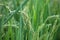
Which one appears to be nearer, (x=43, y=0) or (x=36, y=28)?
(x=36, y=28)

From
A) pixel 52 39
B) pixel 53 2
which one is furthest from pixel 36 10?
pixel 53 2

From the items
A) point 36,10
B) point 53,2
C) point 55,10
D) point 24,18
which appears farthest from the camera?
point 53,2

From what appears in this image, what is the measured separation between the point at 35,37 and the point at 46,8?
324 mm

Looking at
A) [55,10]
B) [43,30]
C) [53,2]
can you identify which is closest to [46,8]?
[43,30]

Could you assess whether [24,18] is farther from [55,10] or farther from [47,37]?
[55,10]

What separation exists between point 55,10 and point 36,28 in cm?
50

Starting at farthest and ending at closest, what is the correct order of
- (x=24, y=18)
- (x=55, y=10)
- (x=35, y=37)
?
1. (x=55, y=10)
2. (x=35, y=37)
3. (x=24, y=18)

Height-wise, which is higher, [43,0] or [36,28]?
[43,0]

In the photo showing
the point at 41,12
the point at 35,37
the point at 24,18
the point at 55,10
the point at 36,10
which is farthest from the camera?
the point at 55,10

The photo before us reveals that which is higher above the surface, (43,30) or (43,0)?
(43,0)

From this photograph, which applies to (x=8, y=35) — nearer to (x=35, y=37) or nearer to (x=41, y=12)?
(x=35, y=37)

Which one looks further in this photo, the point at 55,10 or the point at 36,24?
the point at 55,10

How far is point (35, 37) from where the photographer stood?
0.84 metres

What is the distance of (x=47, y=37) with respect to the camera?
0.93 metres
